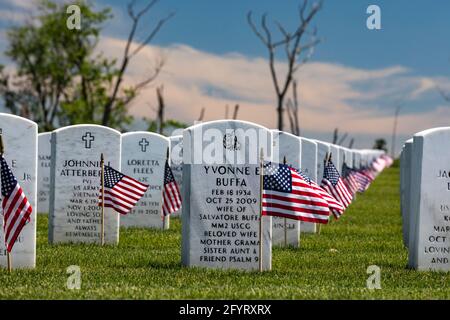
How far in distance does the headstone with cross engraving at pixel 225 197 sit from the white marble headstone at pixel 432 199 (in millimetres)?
2229

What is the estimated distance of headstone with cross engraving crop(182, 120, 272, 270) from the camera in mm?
13617

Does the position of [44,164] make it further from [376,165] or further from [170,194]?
[376,165]

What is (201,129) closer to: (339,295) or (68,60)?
(339,295)

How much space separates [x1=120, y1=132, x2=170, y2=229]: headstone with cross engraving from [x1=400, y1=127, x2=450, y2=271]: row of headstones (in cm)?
878

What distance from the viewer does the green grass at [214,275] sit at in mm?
10992

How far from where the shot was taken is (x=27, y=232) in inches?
533

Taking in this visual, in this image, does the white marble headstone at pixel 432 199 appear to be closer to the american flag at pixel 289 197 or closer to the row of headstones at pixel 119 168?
the american flag at pixel 289 197

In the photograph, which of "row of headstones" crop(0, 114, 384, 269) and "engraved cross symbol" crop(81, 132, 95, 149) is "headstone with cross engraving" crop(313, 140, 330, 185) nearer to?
"row of headstones" crop(0, 114, 384, 269)

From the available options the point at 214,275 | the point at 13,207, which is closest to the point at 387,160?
the point at 214,275

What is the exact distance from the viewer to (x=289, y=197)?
13.6 m

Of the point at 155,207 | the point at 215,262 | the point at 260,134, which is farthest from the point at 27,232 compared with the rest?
the point at 155,207

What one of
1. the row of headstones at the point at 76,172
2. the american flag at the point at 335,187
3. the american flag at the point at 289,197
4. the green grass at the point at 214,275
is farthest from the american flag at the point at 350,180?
the american flag at the point at 289,197

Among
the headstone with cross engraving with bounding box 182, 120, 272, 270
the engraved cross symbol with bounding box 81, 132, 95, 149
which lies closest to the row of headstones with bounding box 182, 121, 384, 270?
the headstone with cross engraving with bounding box 182, 120, 272, 270

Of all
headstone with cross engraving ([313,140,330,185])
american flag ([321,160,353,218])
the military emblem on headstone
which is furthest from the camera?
headstone with cross engraving ([313,140,330,185])
